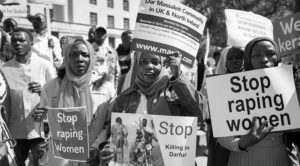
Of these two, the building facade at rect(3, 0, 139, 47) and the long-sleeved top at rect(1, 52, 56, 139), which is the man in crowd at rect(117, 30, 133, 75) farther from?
the building facade at rect(3, 0, 139, 47)

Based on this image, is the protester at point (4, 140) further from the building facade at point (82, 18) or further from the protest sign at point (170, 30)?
the building facade at point (82, 18)

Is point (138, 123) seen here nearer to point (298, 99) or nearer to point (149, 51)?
point (149, 51)

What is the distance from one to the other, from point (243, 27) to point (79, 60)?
5.08 ft

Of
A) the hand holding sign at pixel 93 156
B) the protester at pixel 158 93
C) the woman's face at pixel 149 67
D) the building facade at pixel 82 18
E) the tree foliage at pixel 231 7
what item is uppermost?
the building facade at pixel 82 18

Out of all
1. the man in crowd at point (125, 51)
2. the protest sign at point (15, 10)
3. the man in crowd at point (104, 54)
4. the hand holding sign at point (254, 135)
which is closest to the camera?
the hand holding sign at point (254, 135)

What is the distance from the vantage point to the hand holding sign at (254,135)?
8.97ft

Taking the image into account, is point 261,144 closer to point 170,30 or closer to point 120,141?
point 120,141

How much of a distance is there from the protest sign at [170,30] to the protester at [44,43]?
2.74m

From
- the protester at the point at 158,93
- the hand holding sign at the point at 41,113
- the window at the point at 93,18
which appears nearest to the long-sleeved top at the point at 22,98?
the hand holding sign at the point at 41,113

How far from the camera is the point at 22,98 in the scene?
4.34 meters

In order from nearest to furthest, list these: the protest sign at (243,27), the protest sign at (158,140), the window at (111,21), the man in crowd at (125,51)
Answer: the protest sign at (158,140)
the protest sign at (243,27)
the man in crowd at (125,51)
the window at (111,21)

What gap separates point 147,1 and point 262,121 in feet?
4.68

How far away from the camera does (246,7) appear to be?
21.9 meters

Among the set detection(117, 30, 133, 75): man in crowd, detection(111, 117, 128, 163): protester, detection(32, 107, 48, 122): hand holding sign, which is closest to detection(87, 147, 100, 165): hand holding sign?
detection(111, 117, 128, 163): protester
